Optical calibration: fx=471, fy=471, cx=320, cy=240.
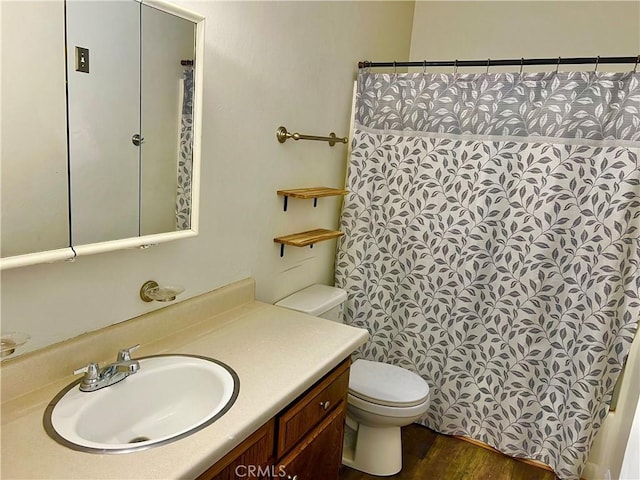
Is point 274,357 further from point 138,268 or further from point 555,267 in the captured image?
point 555,267

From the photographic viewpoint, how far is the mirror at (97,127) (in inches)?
39.7

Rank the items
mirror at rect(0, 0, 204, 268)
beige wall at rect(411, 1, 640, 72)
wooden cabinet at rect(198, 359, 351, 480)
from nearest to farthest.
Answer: mirror at rect(0, 0, 204, 268) → wooden cabinet at rect(198, 359, 351, 480) → beige wall at rect(411, 1, 640, 72)

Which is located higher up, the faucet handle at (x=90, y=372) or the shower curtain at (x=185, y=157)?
the shower curtain at (x=185, y=157)

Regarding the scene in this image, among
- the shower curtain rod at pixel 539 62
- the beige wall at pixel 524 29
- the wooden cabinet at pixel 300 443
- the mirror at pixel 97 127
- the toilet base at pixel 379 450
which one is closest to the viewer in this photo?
the mirror at pixel 97 127

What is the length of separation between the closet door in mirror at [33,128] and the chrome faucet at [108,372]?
31cm

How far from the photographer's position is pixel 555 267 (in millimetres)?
2115

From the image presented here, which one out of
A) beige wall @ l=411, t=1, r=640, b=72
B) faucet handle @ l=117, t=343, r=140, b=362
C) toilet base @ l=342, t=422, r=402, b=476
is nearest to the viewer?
faucet handle @ l=117, t=343, r=140, b=362

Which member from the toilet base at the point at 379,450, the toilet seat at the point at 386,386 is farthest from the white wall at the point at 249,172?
the toilet base at the point at 379,450

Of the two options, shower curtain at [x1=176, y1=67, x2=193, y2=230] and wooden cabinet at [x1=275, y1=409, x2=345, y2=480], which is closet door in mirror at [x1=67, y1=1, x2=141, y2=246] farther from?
wooden cabinet at [x1=275, y1=409, x2=345, y2=480]

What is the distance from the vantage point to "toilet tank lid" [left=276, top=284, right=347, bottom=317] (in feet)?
6.59

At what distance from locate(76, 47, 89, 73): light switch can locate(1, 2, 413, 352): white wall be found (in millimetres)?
160

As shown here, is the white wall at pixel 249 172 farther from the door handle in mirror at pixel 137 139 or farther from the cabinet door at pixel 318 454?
the cabinet door at pixel 318 454

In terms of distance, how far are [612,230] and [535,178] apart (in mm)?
378

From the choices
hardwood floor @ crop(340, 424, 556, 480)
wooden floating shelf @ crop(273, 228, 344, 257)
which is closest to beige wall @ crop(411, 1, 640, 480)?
hardwood floor @ crop(340, 424, 556, 480)
